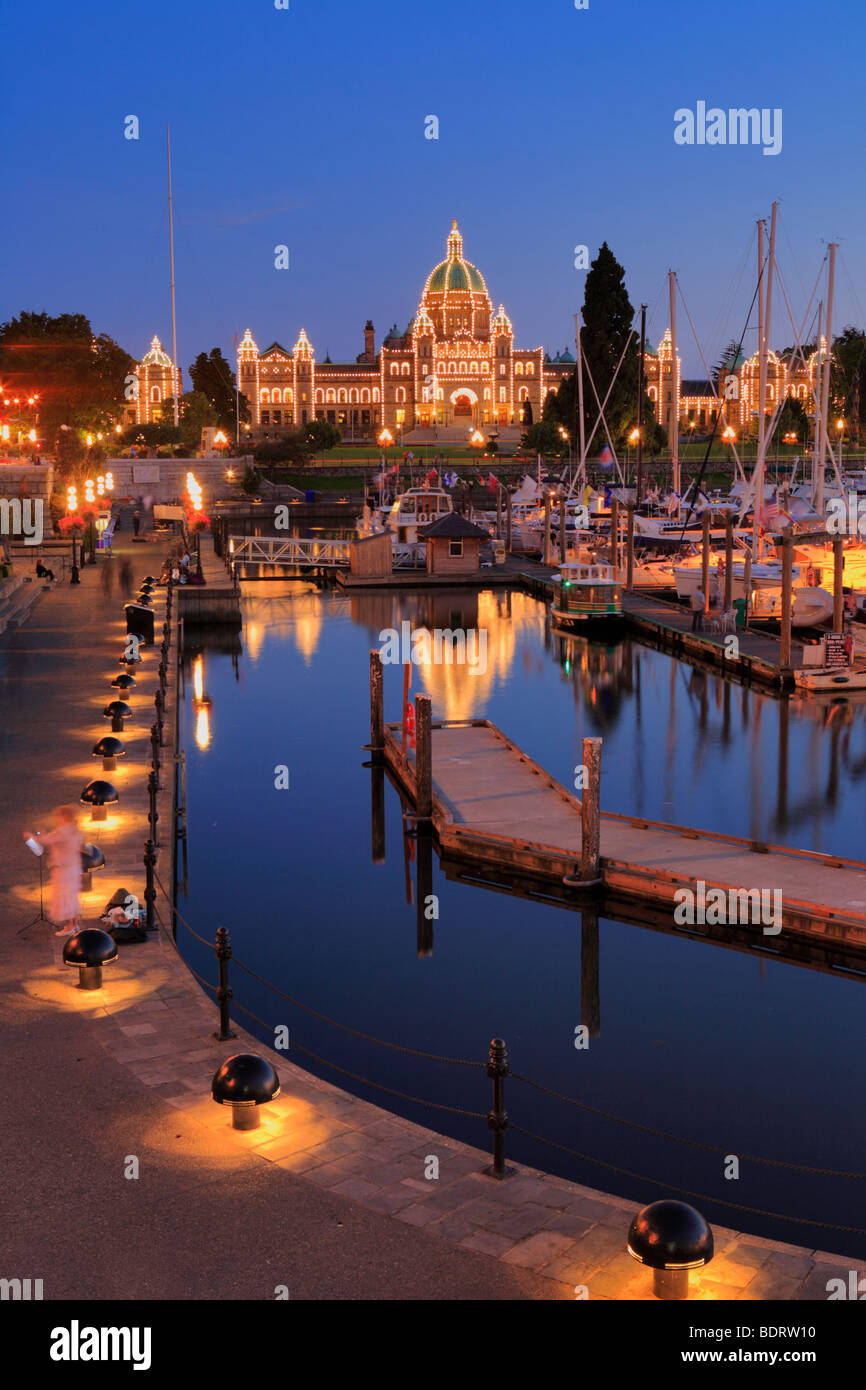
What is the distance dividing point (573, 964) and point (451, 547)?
48.8m

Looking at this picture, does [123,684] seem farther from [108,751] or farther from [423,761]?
[423,761]

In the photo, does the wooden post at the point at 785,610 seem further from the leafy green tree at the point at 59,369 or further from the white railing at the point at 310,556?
the leafy green tree at the point at 59,369

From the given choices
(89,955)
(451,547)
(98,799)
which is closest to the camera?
(89,955)

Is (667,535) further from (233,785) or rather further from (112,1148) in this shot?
(112,1148)

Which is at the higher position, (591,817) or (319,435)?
(319,435)

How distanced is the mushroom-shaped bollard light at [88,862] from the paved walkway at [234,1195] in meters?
2.81

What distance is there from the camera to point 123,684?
107 feet

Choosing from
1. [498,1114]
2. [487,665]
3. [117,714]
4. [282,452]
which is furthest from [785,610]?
[282,452]

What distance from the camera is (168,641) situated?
137 feet

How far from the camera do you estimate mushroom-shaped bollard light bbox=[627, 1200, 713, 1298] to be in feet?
30.7

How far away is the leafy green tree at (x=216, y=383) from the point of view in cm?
16512

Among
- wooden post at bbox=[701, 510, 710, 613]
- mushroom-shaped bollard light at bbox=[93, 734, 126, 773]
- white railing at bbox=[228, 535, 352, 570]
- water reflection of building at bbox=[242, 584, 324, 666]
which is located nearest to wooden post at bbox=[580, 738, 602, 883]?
mushroom-shaped bollard light at bbox=[93, 734, 126, 773]
